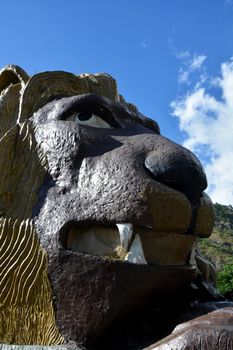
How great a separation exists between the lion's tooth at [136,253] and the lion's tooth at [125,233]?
0.12 feet

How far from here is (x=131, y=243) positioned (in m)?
3.14

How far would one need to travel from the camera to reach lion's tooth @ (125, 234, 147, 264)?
3.09 m

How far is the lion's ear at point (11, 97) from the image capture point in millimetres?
4145

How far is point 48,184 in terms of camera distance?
11.8 ft

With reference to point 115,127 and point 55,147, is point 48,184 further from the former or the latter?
point 115,127

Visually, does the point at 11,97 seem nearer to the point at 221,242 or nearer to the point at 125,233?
the point at 125,233

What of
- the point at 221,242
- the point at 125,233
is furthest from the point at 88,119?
the point at 221,242

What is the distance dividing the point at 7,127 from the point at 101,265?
5.04ft

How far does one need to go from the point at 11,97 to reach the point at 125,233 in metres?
1.73

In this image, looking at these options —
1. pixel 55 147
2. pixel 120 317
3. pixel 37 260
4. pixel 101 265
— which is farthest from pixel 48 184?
pixel 120 317

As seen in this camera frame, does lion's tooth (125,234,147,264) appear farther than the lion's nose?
No

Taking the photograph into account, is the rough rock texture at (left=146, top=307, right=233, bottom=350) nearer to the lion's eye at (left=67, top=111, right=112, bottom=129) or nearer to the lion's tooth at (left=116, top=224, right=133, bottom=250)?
the lion's tooth at (left=116, top=224, right=133, bottom=250)

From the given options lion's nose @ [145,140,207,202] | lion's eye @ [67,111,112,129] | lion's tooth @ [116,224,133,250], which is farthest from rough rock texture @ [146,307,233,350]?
lion's eye @ [67,111,112,129]

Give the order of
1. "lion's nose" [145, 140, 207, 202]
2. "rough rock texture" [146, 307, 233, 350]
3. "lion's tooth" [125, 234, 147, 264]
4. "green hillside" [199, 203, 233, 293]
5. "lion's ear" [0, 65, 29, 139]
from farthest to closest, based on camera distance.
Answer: "green hillside" [199, 203, 233, 293]
"lion's ear" [0, 65, 29, 139]
"lion's nose" [145, 140, 207, 202]
"lion's tooth" [125, 234, 147, 264]
"rough rock texture" [146, 307, 233, 350]
